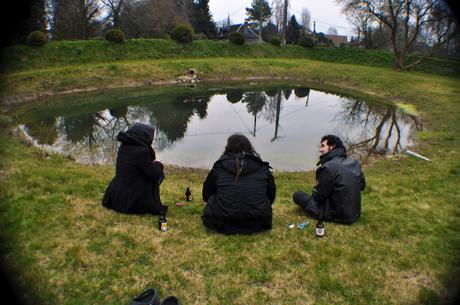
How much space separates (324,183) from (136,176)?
8.81 ft

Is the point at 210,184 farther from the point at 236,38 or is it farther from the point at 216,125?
the point at 236,38

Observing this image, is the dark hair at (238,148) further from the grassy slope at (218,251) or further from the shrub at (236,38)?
the shrub at (236,38)

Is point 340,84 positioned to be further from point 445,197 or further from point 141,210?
point 141,210

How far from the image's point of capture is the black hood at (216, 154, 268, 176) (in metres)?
4.18

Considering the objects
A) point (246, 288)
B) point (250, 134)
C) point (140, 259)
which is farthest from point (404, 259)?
point (250, 134)

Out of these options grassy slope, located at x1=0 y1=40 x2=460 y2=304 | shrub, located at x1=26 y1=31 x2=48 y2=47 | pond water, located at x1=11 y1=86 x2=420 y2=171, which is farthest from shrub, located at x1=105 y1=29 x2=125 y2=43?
grassy slope, located at x1=0 y1=40 x2=460 y2=304

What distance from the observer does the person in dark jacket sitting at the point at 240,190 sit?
4152mm

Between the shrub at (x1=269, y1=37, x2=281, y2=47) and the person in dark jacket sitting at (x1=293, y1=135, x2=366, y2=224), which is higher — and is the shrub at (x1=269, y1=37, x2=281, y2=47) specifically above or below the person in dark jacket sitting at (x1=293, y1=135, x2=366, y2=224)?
above

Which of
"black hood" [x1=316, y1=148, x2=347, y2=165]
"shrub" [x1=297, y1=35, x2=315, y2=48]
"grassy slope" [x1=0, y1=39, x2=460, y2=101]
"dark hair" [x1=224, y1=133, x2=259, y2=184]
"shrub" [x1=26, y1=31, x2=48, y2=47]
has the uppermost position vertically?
"shrub" [x1=297, y1=35, x2=315, y2=48]

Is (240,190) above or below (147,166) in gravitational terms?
below

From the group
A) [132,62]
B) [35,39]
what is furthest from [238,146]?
[35,39]

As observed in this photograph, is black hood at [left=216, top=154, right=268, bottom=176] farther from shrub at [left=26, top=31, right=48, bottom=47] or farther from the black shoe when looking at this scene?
shrub at [left=26, top=31, right=48, bottom=47]

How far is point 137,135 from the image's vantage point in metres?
4.54

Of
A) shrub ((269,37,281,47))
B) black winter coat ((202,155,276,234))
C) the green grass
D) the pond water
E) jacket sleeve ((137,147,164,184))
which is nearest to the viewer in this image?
black winter coat ((202,155,276,234))
